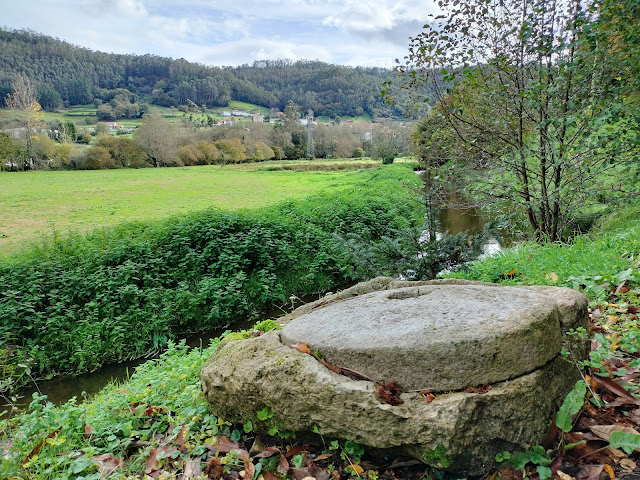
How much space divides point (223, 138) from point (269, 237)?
2000 inches

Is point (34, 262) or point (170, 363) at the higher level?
point (34, 262)

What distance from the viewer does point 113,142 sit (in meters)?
45.2

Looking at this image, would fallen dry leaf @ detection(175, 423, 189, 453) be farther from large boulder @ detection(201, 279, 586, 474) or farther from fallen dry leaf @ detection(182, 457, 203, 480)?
large boulder @ detection(201, 279, 586, 474)

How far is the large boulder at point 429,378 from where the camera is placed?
7.90 ft

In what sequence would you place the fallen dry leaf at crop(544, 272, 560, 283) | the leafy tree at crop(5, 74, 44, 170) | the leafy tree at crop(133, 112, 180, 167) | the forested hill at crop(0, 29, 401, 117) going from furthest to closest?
the forested hill at crop(0, 29, 401, 117)
the leafy tree at crop(133, 112, 180, 167)
the leafy tree at crop(5, 74, 44, 170)
the fallen dry leaf at crop(544, 272, 560, 283)

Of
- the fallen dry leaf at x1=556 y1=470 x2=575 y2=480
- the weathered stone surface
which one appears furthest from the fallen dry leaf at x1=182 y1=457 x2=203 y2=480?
the fallen dry leaf at x1=556 y1=470 x2=575 y2=480

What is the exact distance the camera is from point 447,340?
2568 millimetres

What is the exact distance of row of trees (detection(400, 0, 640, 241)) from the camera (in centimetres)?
579

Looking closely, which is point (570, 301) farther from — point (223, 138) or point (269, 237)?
point (223, 138)

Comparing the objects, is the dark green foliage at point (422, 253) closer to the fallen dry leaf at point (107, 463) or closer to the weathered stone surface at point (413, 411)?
the weathered stone surface at point (413, 411)

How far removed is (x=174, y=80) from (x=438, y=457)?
110252mm

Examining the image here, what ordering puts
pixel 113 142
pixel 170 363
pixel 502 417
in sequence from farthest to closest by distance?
1. pixel 113 142
2. pixel 170 363
3. pixel 502 417

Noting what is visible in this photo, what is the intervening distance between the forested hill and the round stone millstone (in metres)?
76.0

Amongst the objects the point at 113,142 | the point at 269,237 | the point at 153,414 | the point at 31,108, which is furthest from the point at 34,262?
the point at 31,108
